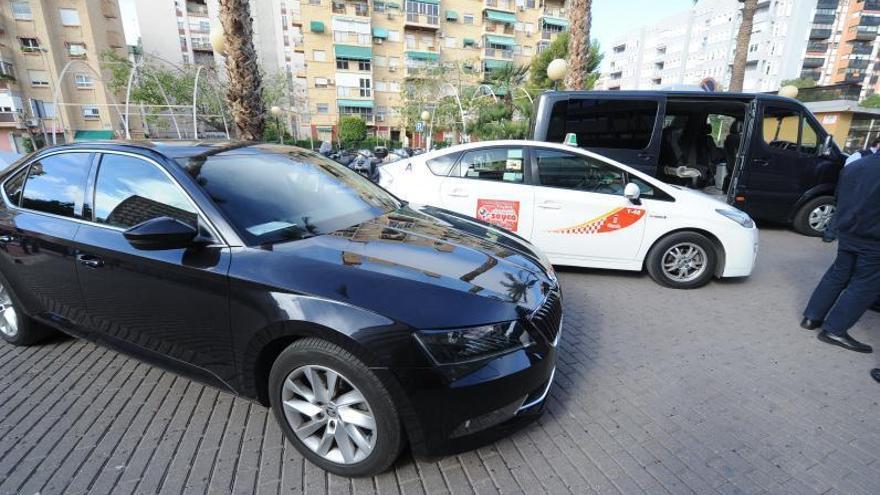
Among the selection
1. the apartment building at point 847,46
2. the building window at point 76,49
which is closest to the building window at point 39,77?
the building window at point 76,49

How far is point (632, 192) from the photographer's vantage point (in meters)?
4.23

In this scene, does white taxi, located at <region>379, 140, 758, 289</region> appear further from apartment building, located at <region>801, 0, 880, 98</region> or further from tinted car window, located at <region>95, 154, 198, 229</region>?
apartment building, located at <region>801, 0, 880, 98</region>

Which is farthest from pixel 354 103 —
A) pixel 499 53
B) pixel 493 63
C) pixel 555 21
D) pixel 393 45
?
pixel 555 21

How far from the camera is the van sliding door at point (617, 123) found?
6.33m

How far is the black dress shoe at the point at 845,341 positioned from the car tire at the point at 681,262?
118 centimetres

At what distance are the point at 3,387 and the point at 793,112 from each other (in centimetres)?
990

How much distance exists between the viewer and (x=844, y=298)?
3322 mm

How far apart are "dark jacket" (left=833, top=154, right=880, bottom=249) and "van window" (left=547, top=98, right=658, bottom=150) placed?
331 cm

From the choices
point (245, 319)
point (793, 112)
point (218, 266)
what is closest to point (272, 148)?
point (218, 266)

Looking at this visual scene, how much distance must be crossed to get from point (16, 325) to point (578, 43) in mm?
12628

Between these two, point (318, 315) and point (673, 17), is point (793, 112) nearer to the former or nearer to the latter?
point (318, 315)

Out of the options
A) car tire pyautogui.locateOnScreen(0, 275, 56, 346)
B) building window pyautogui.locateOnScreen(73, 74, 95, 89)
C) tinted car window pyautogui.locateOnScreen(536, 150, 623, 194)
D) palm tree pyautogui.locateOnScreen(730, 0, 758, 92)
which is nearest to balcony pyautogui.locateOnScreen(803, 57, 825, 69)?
palm tree pyautogui.locateOnScreen(730, 0, 758, 92)

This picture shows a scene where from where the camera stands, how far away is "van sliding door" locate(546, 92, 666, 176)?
633 centimetres

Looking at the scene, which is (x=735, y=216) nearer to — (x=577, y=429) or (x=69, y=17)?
(x=577, y=429)
